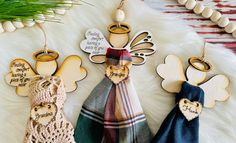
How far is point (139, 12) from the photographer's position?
0.82 meters

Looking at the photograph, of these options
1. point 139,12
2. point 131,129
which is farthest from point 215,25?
point 131,129

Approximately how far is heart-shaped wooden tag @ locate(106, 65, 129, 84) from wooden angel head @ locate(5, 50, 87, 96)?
58 mm

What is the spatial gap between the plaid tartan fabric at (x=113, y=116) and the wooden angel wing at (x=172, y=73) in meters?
0.07

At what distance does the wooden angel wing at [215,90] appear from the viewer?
777 millimetres

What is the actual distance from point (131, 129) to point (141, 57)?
0.16 metres

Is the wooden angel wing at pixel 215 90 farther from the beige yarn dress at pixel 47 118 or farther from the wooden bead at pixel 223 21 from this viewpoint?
the beige yarn dress at pixel 47 118

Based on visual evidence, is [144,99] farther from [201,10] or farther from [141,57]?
[201,10]

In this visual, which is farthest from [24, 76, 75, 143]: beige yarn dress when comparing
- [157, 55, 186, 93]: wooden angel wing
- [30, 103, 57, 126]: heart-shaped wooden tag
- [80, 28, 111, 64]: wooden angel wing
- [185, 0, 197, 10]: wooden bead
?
[185, 0, 197, 10]: wooden bead

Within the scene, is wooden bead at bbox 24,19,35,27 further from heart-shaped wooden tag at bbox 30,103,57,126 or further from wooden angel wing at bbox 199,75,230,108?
wooden angel wing at bbox 199,75,230,108

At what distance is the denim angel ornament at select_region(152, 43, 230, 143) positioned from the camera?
0.76 meters

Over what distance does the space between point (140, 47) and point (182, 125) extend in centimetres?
19

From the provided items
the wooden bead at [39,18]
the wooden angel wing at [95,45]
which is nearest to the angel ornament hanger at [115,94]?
the wooden angel wing at [95,45]

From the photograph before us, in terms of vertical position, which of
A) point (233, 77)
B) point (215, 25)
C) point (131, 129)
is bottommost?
point (131, 129)

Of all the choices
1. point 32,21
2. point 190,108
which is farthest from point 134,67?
point 32,21
